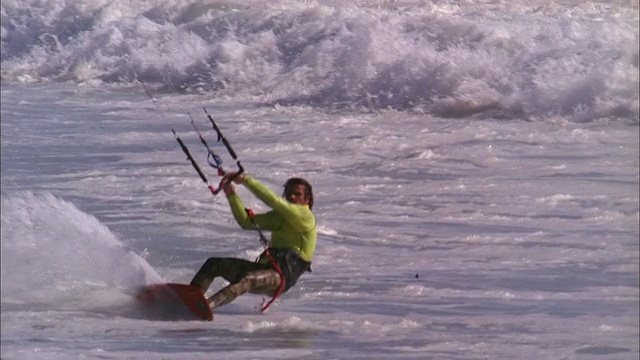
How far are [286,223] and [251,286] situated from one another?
266 millimetres

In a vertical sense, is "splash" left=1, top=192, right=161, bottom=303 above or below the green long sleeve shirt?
below

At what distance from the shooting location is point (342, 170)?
5.94 metres

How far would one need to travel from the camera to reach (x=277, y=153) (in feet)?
20.8

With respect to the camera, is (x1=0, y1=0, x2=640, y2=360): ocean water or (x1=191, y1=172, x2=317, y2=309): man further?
(x1=191, y1=172, x2=317, y2=309): man

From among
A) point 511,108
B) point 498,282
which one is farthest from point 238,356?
point 511,108

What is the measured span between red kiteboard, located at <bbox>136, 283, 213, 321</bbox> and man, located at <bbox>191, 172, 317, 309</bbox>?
0.05 m

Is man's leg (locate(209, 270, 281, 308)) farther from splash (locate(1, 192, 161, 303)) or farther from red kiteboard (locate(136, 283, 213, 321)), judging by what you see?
splash (locate(1, 192, 161, 303))

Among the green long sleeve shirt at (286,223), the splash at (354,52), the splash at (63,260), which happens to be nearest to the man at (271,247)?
the green long sleeve shirt at (286,223)

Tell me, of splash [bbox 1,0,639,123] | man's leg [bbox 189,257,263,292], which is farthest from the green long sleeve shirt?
splash [bbox 1,0,639,123]

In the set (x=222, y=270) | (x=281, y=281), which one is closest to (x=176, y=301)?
(x=222, y=270)

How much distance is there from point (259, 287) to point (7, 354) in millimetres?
853

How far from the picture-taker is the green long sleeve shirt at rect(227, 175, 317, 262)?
13.5 ft

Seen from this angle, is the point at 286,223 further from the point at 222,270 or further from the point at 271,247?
the point at 222,270

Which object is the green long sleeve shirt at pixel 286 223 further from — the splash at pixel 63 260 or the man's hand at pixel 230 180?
the splash at pixel 63 260
